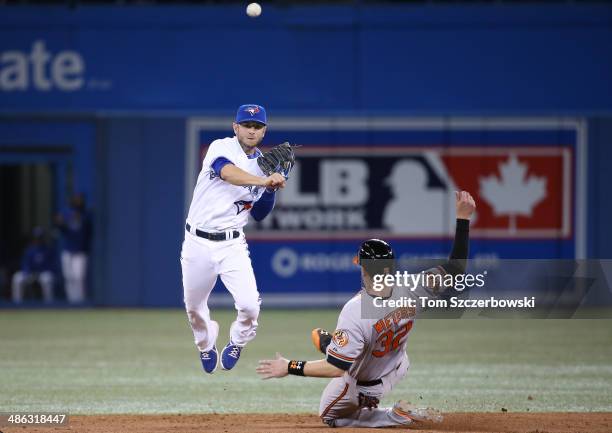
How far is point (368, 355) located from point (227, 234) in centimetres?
185

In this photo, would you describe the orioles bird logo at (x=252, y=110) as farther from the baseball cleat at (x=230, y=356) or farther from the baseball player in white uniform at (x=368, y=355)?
the baseball cleat at (x=230, y=356)

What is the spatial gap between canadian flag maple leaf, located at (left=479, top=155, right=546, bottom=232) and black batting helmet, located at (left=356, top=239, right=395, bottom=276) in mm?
11350

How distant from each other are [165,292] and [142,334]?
3.39 metres

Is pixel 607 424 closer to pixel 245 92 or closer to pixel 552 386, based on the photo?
pixel 552 386

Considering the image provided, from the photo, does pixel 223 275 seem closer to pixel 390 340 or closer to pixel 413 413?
pixel 390 340

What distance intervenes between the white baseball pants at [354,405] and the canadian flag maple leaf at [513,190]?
10883 millimetres

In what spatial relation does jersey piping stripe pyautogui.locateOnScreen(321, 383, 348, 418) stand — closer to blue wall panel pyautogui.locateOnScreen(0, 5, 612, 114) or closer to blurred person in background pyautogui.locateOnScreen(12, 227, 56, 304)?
blue wall panel pyautogui.locateOnScreen(0, 5, 612, 114)

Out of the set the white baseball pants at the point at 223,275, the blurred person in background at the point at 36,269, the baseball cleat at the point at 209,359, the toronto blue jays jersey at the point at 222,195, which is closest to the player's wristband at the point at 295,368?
the white baseball pants at the point at 223,275

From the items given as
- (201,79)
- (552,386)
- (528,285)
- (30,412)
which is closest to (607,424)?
(552,386)

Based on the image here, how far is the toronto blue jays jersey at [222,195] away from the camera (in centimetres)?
835

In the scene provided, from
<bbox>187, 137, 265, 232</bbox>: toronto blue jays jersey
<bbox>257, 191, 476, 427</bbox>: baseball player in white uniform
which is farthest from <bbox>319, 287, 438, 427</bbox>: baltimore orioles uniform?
<bbox>187, 137, 265, 232</bbox>: toronto blue jays jersey

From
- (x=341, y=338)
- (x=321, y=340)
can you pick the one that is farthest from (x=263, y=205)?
(x=341, y=338)

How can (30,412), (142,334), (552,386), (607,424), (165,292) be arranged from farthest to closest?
1. (165,292)
2. (142,334)
3. (552,386)
4. (30,412)
5. (607,424)

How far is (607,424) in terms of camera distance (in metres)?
7.62
